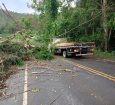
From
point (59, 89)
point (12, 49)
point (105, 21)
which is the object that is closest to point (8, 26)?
point (105, 21)

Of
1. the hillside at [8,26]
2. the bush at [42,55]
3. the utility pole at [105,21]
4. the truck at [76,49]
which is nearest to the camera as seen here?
the bush at [42,55]

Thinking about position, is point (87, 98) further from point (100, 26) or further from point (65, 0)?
point (65, 0)

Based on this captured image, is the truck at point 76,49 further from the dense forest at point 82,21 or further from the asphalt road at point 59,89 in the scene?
the asphalt road at point 59,89

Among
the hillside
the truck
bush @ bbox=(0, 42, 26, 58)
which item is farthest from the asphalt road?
the hillside

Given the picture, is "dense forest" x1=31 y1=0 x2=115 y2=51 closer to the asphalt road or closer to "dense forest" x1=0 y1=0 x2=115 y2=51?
"dense forest" x1=0 y1=0 x2=115 y2=51

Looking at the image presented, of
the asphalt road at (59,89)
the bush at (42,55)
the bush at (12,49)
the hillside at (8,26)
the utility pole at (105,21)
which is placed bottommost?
the asphalt road at (59,89)

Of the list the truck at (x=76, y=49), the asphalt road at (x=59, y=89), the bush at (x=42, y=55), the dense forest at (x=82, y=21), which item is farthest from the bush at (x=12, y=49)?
the dense forest at (x=82, y=21)

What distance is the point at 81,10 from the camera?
33219mm

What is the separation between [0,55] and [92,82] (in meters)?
7.76

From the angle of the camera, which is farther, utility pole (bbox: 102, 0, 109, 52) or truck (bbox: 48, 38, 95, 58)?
utility pole (bbox: 102, 0, 109, 52)

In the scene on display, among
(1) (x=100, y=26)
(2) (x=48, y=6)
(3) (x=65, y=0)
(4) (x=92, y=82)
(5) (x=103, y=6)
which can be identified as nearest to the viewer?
(4) (x=92, y=82)

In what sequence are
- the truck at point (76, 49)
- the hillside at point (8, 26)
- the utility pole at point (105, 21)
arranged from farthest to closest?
the hillside at point (8, 26)
the utility pole at point (105, 21)
the truck at point (76, 49)

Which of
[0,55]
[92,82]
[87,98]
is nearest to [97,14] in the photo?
[0,55]

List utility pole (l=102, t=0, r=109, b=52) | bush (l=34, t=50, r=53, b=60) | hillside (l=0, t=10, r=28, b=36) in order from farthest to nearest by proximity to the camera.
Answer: hillside (l=0, t=10, r=28, b=36), utility pole (l=102, t=0, r=109, b=52), bush (l=34, t=50, r=53, b=60)
